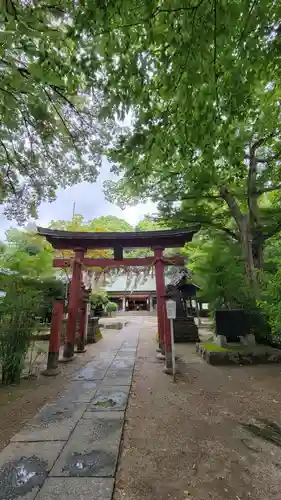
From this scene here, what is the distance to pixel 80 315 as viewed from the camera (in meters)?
8.02

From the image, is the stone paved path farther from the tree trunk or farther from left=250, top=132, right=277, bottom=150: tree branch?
left=250, top=132, right=277, bottom=150: tree branch

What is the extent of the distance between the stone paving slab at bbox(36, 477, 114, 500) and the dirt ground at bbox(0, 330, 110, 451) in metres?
0.99

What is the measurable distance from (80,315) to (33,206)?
378cm

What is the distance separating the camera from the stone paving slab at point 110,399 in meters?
3.43

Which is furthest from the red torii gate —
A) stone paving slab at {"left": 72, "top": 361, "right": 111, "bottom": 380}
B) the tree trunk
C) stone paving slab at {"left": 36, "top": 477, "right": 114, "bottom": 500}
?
stone paving slab at {"left": 36, "top": 477, "right": 114, "bottom": 500}

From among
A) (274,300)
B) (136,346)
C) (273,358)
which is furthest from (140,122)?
(136,346)

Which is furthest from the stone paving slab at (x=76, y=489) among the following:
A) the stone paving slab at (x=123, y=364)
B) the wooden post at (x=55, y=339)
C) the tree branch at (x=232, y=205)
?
the tree branch at (x=232, y=205)

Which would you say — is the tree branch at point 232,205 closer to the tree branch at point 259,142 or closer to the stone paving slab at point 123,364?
the tree branch at point 259,142

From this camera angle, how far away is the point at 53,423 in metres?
2.99

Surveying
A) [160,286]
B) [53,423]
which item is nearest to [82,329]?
[160,286]

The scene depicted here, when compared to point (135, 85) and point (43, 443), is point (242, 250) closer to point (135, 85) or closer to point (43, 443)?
point (135, 85)

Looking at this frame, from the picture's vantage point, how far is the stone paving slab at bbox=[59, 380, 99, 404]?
3754mm

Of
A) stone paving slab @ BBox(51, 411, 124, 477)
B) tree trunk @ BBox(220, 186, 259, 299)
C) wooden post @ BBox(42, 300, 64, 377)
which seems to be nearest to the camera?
stone paving slab @ BBox(51, 411, 124, 477)

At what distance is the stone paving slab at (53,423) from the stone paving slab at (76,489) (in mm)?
723
